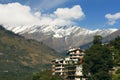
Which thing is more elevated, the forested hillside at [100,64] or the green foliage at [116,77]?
the forested hillside at [100,64]

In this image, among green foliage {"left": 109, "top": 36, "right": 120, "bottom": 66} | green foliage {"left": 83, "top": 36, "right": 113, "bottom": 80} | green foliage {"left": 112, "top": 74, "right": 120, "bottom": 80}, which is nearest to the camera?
green foliage {"left": 112, "top": 74, "right": 120, "bottom": 80}

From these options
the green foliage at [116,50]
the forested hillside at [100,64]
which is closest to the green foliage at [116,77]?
the forested hillside at [100,64]

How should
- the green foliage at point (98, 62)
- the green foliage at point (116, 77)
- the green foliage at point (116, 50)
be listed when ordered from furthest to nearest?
the green foliage at point (116, 50) < the green foliage at point (98, 62) < the green foliage at point (116, 77)

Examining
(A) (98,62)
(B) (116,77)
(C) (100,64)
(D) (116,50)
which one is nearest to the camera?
(B) (116,77)

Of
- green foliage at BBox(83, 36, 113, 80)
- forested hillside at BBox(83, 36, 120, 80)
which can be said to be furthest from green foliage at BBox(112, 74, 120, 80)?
green foliage at BBox(83, 36, 113, 80)

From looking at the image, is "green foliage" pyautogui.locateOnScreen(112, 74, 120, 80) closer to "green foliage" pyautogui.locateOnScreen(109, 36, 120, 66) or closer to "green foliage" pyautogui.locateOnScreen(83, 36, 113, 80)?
"green foliage" pyautogui.locateOnScreen(83, 36, 113, 80)

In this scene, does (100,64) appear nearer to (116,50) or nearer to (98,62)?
(98,62)

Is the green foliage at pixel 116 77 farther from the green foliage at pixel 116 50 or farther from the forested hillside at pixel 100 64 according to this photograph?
the green foliage at pixel 116 50

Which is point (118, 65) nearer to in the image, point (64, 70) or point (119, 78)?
point (119, 78)

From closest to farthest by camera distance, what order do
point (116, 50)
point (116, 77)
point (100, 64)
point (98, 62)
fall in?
point (116, 77) → point (100, 64) → point (98, 62) → point (116, 50)

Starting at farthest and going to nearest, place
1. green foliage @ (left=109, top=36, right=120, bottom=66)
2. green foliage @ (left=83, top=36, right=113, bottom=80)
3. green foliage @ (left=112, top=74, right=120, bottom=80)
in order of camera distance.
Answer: green foliage @ (left=109, top=36, right=120, bottom=66) < green foliage @ (left=83, top=36, right=113, bottom=80) < green foliage @ (left=112, top=74, right=120, bottom=80)

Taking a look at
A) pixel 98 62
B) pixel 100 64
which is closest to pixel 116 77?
pixel 100 64

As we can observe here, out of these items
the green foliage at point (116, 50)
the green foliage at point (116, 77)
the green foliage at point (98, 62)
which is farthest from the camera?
the green foliage at point (116, 50)

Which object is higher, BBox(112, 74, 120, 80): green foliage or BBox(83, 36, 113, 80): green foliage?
BBox(83, 36, 113, 80): green foliage
